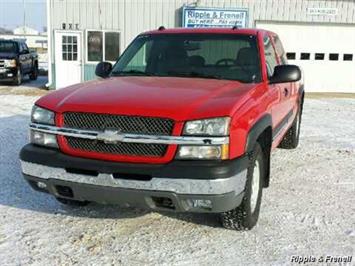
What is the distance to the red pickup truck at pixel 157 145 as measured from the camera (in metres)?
3.72

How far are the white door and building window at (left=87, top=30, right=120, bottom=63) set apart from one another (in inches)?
15.6

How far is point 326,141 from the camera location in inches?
344

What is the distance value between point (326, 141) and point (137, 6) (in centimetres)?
1110

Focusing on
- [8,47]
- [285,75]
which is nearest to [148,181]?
[285,75]

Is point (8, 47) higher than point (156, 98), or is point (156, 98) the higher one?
point (156, 98)

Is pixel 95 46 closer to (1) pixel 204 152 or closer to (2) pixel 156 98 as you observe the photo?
(2) pixel 156 98

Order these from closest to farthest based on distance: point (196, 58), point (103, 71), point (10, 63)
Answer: point (196, 58)
point (103, 71)
point (10, 63)

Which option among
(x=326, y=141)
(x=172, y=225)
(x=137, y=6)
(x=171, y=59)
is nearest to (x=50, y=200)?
(x=172, y=225)

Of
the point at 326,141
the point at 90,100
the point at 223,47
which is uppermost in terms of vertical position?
the point at 223,47

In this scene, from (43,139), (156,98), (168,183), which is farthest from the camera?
(43,139)

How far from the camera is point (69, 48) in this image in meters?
18.2

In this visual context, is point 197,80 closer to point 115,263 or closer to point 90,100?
point 90,100

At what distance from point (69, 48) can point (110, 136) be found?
49.4 ft

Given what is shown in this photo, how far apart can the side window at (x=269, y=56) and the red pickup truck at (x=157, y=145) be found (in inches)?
20.5
